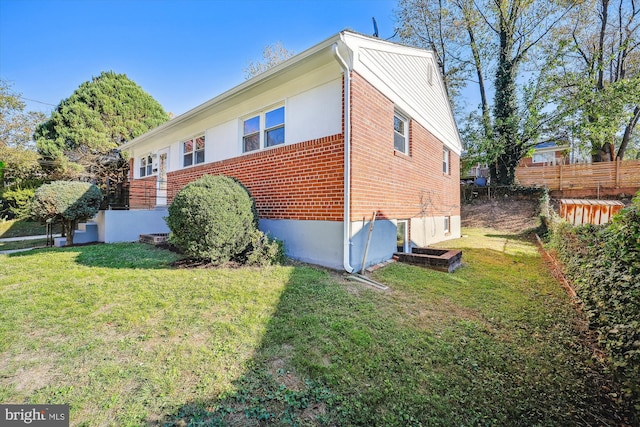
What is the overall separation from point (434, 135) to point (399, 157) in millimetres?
3701

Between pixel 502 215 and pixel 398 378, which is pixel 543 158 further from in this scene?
pixel 398 378

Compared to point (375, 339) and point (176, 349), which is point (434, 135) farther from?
point (176, 349)

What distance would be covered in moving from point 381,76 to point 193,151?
7110 millimetres

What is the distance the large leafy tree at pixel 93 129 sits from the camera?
15.4 meters

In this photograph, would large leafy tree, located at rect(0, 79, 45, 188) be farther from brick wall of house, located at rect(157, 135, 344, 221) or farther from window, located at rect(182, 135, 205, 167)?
brick wall of house, located at rect(157, 135, 344, 221)

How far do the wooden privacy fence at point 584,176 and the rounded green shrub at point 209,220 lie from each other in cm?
1835

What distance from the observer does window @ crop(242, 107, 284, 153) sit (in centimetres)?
674

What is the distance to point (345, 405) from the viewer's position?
2078mm

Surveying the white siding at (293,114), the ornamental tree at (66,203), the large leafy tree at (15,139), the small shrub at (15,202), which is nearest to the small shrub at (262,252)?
the white siding at (293,114)

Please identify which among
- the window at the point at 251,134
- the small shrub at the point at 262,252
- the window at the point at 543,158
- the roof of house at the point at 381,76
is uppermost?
the window at the point at 543,158

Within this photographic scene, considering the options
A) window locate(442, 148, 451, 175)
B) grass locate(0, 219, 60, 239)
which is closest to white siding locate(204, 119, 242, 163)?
window locate(442, 148, 451, 175)

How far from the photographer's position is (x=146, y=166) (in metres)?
13.0

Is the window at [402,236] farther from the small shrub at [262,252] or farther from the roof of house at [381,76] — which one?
the small shrub at [262,252]

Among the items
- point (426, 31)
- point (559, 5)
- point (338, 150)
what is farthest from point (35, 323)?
point (559, 5)
